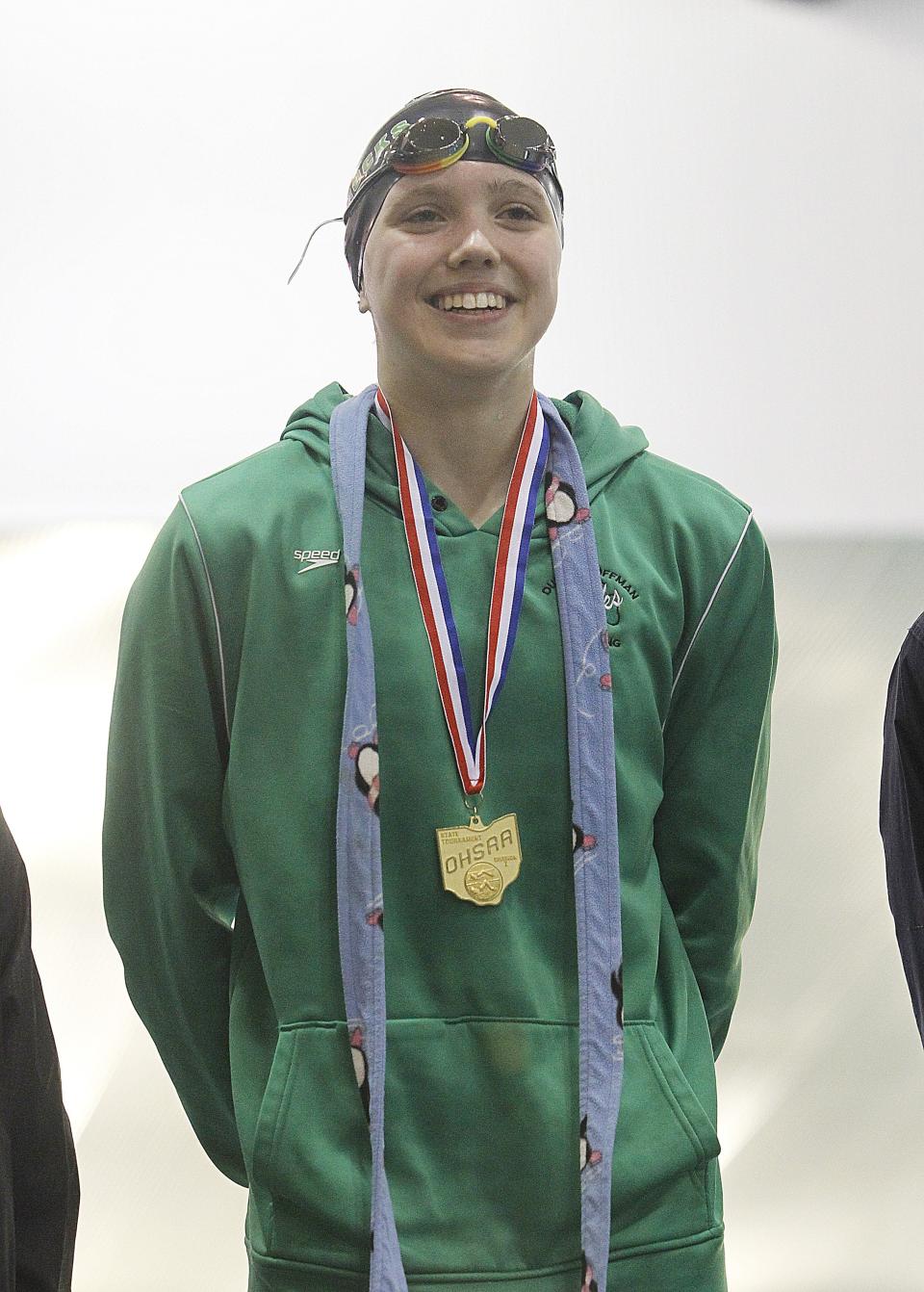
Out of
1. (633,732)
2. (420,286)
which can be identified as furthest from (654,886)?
(420,286)

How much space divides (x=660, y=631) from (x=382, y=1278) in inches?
27.2

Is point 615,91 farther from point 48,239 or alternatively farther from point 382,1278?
point 382,1278

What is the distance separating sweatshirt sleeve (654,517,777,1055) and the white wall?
1.44 meters

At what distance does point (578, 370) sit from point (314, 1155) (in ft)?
6.27

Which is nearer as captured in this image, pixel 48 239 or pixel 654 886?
pixel 654 886

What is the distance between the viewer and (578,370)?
3416 mm

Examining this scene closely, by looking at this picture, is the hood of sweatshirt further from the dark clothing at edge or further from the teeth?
the dark clothing at edge

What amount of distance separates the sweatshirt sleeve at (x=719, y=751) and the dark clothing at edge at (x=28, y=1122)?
0.76 metres

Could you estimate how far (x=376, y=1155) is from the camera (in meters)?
1.79

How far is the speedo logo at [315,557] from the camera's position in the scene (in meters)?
1.91

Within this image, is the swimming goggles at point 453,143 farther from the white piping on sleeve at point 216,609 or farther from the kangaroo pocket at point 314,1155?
the kangaroo pocket at point 314,1155

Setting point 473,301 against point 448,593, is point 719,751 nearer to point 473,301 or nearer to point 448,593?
point 448,593

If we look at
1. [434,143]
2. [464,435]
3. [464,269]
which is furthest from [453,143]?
[464,435]

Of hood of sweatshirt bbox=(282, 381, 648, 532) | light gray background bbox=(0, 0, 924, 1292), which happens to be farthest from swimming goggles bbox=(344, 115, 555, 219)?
light gray background bbox=(0, 0, 924, 1292)
